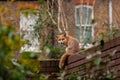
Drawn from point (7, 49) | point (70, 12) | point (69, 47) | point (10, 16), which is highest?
point (7, 49)

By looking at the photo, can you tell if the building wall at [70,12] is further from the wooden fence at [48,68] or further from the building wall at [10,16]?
the wooden fence at [48,68]

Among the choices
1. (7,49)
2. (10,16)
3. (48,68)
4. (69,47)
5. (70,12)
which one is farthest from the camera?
(70,12)

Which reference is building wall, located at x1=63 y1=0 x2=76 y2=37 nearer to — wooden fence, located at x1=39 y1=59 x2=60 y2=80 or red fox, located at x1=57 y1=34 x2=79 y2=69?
red fox, located at x1=57 y1=34 x2=79 y2=69

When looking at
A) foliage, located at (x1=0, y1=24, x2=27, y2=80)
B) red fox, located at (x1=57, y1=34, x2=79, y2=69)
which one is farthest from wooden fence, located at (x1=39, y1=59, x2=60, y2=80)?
foliage, located at (x1=0, y1=24, x2=27, y2=80)

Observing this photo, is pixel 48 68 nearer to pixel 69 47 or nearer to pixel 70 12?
pixel 69 47

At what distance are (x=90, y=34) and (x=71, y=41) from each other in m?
8.99

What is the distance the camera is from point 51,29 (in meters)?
14.5

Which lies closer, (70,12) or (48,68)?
(48,68)

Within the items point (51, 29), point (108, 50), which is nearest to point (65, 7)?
point (51, 29)

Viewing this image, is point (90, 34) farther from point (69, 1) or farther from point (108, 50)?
point (108, 50)

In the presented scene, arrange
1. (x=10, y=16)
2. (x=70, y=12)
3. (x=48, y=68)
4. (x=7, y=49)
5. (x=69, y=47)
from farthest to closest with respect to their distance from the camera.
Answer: (x=70, y=12)
(x=10, y=16)
(x=69, y=47)
(x=48, y=68)
(x=7, y=49)

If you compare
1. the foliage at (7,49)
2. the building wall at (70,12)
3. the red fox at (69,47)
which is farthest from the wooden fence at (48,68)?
the building wall at (70,12)

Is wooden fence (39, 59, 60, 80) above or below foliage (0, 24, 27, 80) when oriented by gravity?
below

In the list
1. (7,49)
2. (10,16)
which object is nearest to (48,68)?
(10,16)
